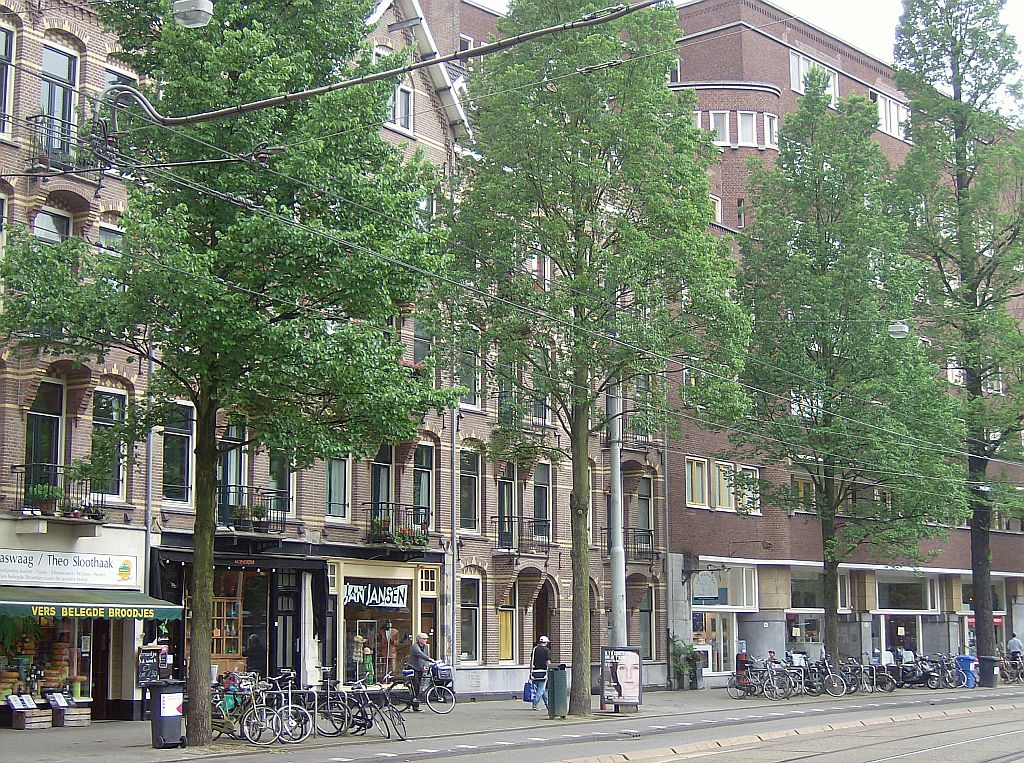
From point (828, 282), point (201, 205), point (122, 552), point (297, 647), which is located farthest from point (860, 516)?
point (201, 205)

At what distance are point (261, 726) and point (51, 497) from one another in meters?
7.80

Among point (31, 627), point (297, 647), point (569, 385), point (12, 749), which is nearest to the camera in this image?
point (12, 749)

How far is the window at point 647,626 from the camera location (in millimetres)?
45781

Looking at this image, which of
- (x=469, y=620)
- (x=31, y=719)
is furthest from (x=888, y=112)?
(x=31, y=719)

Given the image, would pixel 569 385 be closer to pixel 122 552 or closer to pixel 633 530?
pixel 122 552

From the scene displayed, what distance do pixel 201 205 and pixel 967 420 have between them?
97.9 feet

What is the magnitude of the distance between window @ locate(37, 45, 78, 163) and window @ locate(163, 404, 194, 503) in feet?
20.8

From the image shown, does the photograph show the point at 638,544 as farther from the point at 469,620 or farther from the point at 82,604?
the point at 82,604

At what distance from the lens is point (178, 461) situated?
31109mm

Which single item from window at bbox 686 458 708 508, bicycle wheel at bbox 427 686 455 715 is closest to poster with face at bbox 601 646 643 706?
bicycle wheel at bbox 427 686 455 715

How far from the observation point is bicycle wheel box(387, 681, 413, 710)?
26.5 meters

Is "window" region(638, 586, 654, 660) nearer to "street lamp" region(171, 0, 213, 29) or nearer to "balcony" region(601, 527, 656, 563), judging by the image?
"balcony" region(601, 527, 656, 563)

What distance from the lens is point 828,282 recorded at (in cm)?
3866

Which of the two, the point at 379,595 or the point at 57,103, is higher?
the point at 57,103
